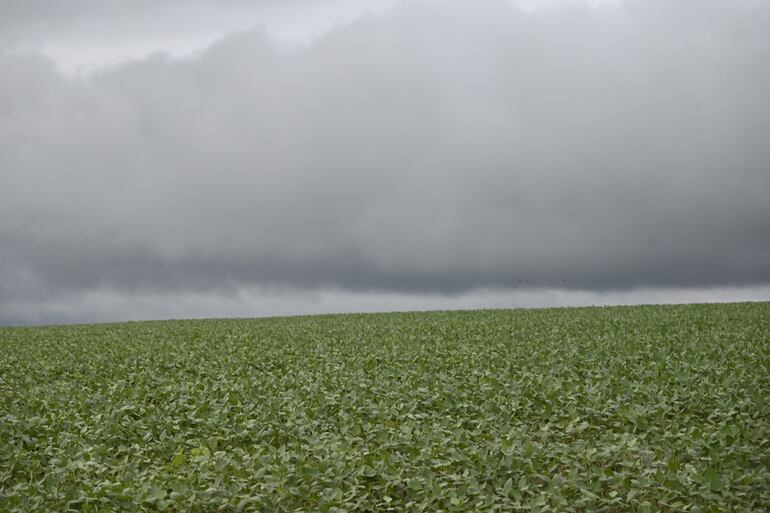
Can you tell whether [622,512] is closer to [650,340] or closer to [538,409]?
[538,409]

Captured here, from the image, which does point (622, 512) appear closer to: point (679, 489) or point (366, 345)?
point (679, 489)

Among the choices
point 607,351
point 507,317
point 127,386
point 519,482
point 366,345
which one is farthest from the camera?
point 507,317

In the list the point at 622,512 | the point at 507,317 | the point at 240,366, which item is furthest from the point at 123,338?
the point at 622,512

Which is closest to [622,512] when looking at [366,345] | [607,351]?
Result: [607,351]

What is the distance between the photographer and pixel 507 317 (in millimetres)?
32562

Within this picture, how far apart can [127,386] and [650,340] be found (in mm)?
15344

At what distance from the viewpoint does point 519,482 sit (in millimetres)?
9172

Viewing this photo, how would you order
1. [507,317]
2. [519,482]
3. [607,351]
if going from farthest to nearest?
[507,317]
[607,351]
[519,482]

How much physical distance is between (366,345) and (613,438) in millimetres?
13156

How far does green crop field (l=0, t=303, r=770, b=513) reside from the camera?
8.95 meters

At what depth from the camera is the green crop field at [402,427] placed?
8.95 metres

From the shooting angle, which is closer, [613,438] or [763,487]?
[763,487]

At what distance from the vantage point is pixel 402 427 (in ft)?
38.4

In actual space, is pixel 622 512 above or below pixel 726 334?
below
